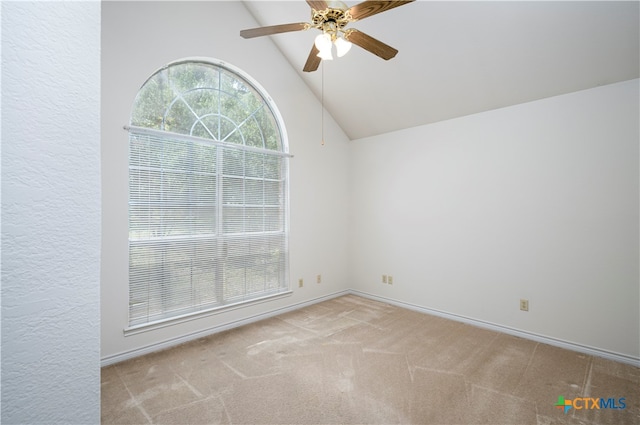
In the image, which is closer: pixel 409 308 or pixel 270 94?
pixel 270 94

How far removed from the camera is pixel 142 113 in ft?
9.07

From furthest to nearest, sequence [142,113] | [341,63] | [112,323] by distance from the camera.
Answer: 1. [341,63]
2. [142,113]
3. [112,323]

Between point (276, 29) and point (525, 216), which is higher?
point (276, 29)

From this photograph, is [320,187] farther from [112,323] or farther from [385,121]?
[112,323]

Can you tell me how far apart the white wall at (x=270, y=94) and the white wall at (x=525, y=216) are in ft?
2.39

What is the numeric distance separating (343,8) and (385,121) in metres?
2.31

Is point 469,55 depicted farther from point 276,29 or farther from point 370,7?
point 276,29

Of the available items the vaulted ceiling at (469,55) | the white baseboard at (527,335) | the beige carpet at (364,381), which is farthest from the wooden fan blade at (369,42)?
the white baseboard at (527,335)

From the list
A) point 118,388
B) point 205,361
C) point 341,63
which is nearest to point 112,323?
point 118,388

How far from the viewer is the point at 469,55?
112 inches

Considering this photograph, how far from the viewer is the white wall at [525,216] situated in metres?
2.57

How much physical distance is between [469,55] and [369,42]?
4.34ft

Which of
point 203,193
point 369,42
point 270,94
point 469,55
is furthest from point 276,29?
point 469,55

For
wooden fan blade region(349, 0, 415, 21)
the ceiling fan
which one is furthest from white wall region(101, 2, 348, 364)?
wooden fan blade region(349, 0, 415, 21)
